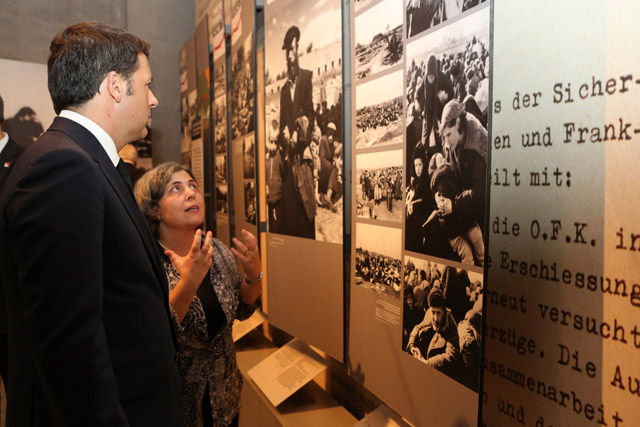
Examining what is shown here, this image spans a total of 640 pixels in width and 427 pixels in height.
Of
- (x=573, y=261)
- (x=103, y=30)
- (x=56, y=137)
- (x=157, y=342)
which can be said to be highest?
(x=103, y=30)

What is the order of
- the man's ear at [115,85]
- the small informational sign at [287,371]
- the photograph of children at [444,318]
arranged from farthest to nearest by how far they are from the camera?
the small informational sign at [287,371]
the photograph of children at [444,318]
the man's ear at [115,85]

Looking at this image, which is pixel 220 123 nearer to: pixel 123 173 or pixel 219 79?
pixel 219 79

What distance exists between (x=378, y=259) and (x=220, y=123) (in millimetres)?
3181

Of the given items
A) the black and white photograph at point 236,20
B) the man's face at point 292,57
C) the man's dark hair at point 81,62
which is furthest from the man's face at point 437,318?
the black and white photograph at point 236,20

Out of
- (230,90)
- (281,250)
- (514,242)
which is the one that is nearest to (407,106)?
(514,242)

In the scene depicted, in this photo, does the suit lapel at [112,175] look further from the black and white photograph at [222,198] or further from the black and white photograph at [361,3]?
the black and white photograph at [222,198]

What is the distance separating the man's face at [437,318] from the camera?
2002mm

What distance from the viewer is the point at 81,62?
1.67 metres

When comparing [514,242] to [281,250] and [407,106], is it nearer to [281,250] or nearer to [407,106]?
[407,106]

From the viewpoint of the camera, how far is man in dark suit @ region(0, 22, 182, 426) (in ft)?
4.50

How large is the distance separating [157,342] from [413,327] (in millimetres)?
1086

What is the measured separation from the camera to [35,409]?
5.03 feet

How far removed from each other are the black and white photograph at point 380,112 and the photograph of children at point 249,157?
1.65 m

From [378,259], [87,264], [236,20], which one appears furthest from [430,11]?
[236,20]
